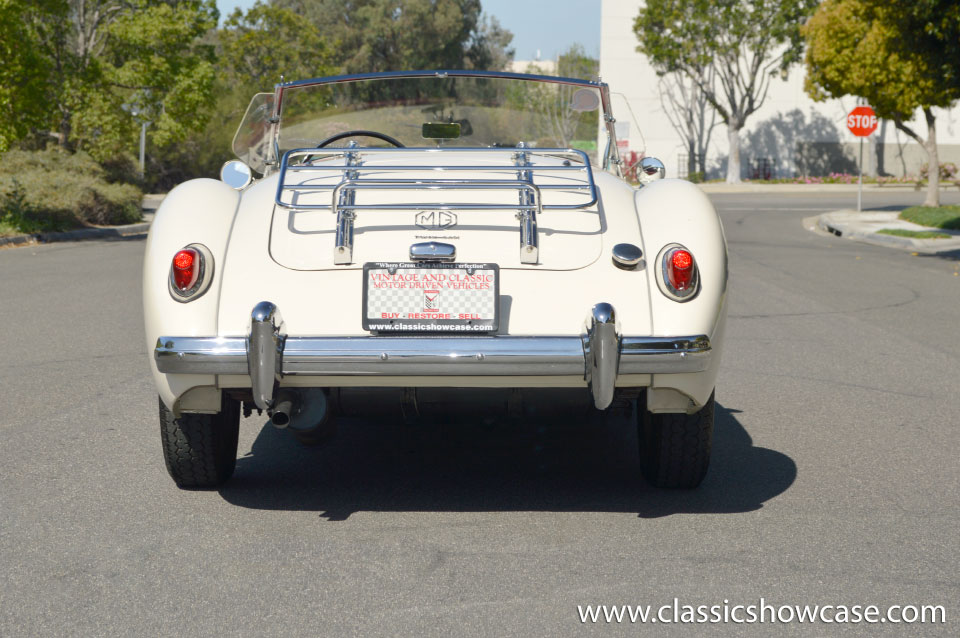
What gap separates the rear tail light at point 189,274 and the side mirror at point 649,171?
2172mm

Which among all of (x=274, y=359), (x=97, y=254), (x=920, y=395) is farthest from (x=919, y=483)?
(x=97, y=254)

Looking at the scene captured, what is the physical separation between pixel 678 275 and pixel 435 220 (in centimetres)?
90

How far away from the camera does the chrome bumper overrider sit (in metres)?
3.88

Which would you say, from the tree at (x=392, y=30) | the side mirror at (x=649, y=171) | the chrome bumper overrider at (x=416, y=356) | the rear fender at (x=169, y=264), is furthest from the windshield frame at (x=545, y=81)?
the tree at (x=392, y=30)

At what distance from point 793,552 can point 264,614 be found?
1.75 metres

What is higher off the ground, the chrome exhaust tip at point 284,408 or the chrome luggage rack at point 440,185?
the chrome luggage rack at point 440,185

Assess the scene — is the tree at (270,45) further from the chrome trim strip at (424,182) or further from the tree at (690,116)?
the chrome trim strip at (424,182)

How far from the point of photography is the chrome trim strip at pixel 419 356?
153 inches

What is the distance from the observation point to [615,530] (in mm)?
4160

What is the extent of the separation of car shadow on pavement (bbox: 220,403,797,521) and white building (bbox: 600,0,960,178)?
45273 mm

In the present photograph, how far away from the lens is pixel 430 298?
4.02m

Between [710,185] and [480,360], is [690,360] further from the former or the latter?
[710,185]

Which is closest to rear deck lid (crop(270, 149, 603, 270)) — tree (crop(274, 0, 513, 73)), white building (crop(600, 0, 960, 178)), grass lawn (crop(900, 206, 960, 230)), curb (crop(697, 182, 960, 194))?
grass lawn (crop(900, 206, 960, 230))

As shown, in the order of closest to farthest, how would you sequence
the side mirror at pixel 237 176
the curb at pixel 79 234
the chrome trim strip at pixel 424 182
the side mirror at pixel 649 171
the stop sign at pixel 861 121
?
the chrome trim strip at pixel 424 182, the side mirror at pixel 237 176, the side mirror at pixel 649 171, the curb at pixel 79 234, the stop sign at pixel 861 121
